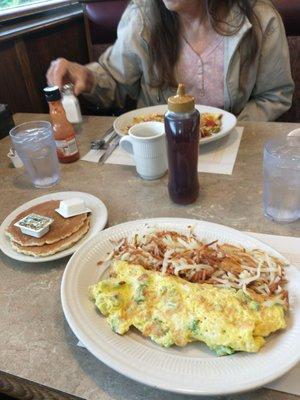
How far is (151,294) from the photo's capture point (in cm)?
66

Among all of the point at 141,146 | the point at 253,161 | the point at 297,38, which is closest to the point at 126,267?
the point at 141,146

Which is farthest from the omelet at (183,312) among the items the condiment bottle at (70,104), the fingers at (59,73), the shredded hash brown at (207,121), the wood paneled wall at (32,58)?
the wood paneled wall at (32,58)

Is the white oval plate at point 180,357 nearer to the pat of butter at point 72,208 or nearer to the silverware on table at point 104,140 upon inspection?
the pat of butter at point 72,208

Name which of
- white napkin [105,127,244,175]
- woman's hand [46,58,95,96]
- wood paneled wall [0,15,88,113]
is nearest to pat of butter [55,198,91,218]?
white napkin [105,127,244,175]

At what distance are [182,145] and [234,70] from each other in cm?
85

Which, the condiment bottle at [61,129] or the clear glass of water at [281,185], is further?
the condiment bottle at [61,129]

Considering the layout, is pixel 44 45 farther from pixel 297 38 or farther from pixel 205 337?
pixel 205 337

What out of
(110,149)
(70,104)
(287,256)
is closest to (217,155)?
(110,149)

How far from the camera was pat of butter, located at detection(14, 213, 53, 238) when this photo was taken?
2.81ft

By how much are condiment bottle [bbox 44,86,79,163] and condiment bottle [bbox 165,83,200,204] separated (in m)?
0.45

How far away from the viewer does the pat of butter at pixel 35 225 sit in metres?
0.86

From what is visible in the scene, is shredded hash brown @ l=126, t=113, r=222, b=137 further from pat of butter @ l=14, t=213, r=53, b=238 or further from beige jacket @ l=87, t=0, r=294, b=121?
pat of butter @ l=14, t=213, r=53, b=238

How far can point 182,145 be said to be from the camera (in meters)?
0.90

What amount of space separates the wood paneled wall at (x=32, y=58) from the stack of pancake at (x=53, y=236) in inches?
51.5
